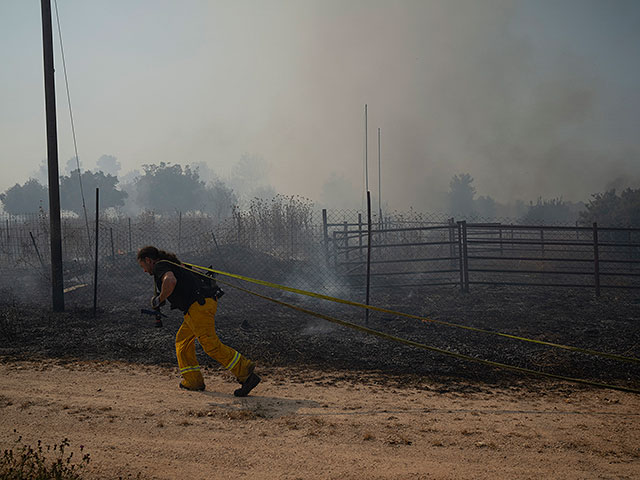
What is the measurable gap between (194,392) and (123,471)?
75.5 inches

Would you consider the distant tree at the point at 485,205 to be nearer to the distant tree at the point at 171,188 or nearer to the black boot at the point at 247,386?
the distant tree at the point at 171,188

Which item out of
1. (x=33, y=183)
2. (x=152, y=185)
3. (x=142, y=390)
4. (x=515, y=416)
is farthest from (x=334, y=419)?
(x=33, y=183)

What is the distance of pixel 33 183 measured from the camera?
193 ft

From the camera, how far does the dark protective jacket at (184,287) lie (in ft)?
16.8

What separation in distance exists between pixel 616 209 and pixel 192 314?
29378 millimetres

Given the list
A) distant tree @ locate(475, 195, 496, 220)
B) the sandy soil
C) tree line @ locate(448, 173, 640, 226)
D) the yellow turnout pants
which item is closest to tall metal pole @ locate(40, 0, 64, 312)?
the sandy soil

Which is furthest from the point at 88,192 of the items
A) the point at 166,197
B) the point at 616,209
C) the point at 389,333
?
the point at 389,333

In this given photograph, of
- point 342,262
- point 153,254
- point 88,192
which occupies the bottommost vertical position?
point 342,262

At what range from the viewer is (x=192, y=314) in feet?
16.7

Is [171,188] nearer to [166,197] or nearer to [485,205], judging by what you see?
[166,197]

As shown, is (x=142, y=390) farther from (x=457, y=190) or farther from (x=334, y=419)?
(x=457, y=190)

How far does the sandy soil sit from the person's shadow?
0.05 feet

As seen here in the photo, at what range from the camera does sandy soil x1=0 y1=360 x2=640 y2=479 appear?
130 inches

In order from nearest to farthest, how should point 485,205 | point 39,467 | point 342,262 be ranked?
point 39,467
point 342,262
point 485,205
